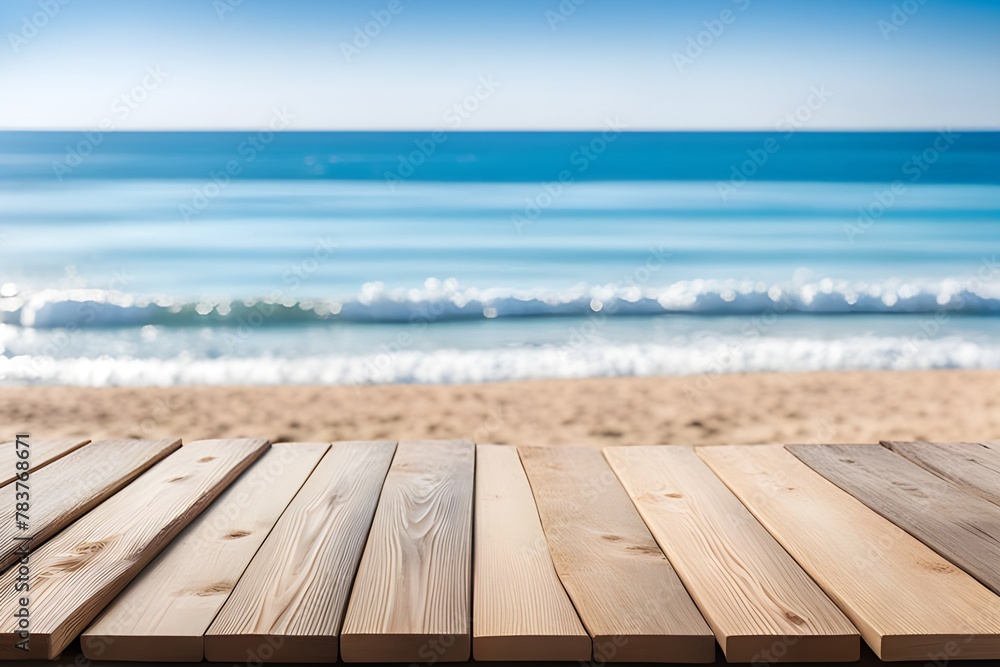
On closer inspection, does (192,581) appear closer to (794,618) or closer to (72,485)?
(72,485)

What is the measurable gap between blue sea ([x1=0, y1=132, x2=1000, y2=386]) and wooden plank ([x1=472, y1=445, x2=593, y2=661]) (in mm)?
4035

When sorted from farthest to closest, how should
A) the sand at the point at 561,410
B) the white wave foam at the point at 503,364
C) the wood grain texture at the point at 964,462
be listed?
the white wave foam at the point at 503,364 < the sand at the point at 561,410 < the wood grain texture at the point at 964,462

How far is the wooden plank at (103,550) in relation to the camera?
1.11 meters

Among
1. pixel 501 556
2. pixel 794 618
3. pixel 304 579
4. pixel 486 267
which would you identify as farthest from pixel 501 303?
pixel 794 618

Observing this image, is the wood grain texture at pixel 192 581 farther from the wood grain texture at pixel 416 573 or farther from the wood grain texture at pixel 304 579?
the wood grain texture at pixel 416 573

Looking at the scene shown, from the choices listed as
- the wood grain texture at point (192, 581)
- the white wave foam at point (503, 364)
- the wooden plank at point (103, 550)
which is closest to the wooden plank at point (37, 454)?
the wooden plank at point (103, 550)

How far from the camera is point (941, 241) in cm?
1167

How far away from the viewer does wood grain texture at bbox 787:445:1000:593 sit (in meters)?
1.38

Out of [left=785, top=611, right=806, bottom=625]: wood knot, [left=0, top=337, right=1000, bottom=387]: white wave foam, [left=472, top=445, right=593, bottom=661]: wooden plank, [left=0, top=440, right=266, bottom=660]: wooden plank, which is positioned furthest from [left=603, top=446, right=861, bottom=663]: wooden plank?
[left=0, top=337, right=1000, bottom=387]: white wave foam

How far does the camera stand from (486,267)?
1005 centimetres

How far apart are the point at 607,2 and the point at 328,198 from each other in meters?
7.56

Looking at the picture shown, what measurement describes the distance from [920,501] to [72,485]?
1.77 metres

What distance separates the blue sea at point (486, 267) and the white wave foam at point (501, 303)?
38 mm

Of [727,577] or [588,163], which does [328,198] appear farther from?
[727,577]
